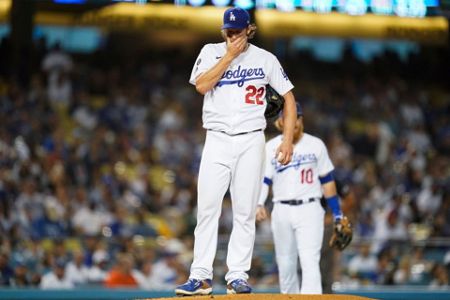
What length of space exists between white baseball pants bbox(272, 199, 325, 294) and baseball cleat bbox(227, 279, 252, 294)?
1.45 meters

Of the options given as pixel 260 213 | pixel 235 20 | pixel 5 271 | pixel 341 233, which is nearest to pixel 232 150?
pixel 235 20

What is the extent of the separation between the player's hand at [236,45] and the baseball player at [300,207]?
163 cm

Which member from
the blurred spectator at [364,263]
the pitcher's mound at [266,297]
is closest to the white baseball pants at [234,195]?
the pitcher's mound at [266,297]

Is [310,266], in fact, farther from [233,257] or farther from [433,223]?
[433,223]

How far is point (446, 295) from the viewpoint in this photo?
1043cm

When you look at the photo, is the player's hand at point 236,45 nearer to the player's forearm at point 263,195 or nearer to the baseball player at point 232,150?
the baseball player at point 232,150

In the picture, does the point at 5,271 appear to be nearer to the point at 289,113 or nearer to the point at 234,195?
the point at 234,195

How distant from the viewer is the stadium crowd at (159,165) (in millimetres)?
11734

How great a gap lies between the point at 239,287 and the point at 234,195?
61 centimetres

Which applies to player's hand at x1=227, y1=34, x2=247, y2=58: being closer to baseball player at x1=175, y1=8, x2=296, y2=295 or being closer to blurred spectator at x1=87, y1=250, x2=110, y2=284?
baseball player at x1=175, y1=8, x2=296, y2=295

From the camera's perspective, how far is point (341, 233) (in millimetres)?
8219

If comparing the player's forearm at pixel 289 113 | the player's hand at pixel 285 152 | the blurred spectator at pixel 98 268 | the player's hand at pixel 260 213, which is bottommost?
the blurred spectator at pixel 98 268

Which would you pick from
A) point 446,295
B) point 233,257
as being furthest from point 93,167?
point 233,257

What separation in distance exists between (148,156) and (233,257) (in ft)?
31.2
